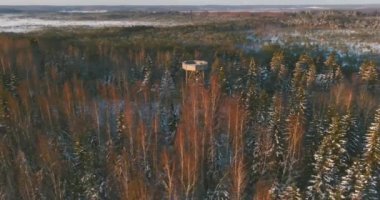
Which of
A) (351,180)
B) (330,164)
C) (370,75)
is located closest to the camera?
(351,180)

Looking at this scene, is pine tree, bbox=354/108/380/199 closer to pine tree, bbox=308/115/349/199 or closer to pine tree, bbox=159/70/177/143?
pine tree, bbox=308/115/349/199

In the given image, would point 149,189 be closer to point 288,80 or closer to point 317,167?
point 317,167

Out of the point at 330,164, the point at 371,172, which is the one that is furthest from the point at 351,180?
the point at 330,164

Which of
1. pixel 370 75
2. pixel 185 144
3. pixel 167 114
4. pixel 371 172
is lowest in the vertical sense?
pixel 371 172

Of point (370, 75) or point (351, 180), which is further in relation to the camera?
point (370, 75)

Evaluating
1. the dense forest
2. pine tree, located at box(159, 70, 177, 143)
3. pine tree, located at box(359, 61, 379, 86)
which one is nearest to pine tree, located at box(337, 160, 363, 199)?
the dense forest

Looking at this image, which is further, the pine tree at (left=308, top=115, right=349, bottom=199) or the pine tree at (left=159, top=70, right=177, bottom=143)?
the pine tree at (left=159, top=70, right=177, bottom=143)

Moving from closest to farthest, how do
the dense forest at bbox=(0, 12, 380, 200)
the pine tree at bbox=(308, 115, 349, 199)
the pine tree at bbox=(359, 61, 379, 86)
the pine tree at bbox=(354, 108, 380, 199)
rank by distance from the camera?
the pine tree at bbox=(354, 108, 380, 199) < the dense forest at bbox=(0, 12, 380, 200) < the pine tree at bbox=(308, 115, 349, 199) < the pine tree at bbox=(359, 61, 379, 86)

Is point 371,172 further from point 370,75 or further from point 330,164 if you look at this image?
point 370,75

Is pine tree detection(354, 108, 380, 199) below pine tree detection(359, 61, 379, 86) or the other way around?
below

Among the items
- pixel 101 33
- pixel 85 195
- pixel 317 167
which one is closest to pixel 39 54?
pixel 101 33

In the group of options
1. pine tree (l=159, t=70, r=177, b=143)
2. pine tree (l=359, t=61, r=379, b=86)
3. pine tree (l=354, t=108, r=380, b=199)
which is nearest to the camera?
pine tree (l=354, t=108, r=380, b=199)
